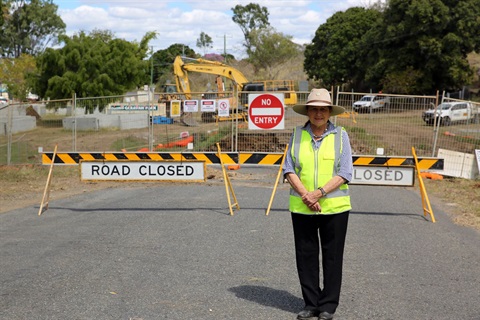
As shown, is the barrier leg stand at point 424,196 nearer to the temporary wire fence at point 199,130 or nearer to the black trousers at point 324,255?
the black trousers at point 324,255

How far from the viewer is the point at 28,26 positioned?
8431 cm

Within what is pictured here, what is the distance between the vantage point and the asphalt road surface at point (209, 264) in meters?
5.97

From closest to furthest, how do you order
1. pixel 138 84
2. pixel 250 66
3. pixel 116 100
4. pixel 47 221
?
pixel 47 221 < pixel 116 100 < pixel 138 84 < pixel 250 66

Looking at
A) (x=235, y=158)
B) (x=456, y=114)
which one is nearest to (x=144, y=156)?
(x=235, y=158)

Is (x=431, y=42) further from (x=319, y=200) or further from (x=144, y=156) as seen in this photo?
(x=319, y=200)

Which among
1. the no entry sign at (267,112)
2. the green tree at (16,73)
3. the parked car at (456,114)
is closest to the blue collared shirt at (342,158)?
the no entry sign at (267,112)

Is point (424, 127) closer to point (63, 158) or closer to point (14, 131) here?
point (63, 158)

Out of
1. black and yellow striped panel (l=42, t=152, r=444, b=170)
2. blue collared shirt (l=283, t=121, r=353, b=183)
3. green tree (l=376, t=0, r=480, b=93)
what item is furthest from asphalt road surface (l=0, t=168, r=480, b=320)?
green tree (l=376, t=0, r=480, b=93)

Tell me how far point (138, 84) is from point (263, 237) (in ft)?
136

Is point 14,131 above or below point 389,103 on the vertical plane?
below

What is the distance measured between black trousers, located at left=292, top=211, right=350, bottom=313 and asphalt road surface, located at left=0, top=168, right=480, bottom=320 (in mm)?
270

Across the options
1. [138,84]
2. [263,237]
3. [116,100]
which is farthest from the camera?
[138,84]

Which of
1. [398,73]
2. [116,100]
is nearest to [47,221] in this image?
[116,100]

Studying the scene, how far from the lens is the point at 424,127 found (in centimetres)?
2062
